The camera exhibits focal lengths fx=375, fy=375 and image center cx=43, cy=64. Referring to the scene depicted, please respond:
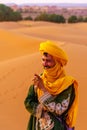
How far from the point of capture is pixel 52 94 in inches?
120

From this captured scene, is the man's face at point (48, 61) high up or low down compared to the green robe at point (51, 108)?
up

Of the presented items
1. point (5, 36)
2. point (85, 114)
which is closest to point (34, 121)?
point (85, 114)

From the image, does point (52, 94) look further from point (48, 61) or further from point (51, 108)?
point (48, 61)

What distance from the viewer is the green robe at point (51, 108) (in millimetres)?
3061

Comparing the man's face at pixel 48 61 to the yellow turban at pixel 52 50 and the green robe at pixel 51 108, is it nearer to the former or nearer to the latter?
the yellow turban at pixel 52 50

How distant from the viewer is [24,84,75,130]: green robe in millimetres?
3061

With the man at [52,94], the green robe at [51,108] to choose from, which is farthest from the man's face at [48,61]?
the green robe at [51,108]

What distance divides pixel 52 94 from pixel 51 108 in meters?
0.11

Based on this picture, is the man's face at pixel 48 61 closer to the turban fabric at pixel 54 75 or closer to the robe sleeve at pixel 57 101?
the turban fabric at pixel 54 75

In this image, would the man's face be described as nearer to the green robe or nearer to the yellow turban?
the yellow turban

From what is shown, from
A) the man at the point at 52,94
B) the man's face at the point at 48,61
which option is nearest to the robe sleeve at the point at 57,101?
the man at the point at 52,94

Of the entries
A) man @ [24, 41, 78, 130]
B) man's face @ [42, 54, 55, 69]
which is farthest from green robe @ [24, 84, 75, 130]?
man's face @ [42, 54, 55, 69]

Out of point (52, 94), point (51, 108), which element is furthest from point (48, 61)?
point (51, 108)

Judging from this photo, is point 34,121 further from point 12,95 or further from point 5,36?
point 5,36
